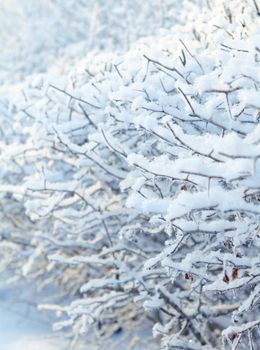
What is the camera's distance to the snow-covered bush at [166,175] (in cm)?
219

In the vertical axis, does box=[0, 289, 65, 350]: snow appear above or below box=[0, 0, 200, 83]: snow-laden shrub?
below

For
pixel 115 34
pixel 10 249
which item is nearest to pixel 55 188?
pixel 10 249

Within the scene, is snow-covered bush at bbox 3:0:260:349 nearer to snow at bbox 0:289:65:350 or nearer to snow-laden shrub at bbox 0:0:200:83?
snow at bbox 0:289:65:350

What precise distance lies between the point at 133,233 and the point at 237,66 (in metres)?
2.07

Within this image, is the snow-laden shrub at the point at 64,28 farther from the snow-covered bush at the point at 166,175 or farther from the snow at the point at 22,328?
the snow-covered bush at the point at 166,175

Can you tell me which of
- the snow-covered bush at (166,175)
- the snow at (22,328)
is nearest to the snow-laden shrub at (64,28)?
the snow at (22,328)

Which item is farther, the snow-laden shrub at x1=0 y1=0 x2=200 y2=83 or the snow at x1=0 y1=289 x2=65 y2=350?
the snow-laden shrub at x1=0 y1=0 x2=200 y2=83

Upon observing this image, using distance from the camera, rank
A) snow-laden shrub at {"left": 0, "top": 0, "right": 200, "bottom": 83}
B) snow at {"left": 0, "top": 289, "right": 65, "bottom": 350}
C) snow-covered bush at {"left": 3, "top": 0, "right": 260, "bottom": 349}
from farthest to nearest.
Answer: snow-laden shrub at {"left": 0, "top": 0, "right": 200, "bottom": 83}, snow at {"left": 0, "top": 289, "right": 65, "bottom": 350}, snow-covered bush at {"left": 3, "top": 0, "right": 260, "bottom": 349}

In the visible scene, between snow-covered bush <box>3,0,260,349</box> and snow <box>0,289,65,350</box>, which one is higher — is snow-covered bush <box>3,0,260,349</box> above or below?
above

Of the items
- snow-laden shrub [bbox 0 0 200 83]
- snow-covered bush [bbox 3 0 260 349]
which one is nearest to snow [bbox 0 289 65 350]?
snow-covered bush [bbox 3 0 260 349]

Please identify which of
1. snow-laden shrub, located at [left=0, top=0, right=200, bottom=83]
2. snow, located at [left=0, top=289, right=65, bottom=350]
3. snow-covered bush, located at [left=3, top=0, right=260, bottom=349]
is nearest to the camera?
snow-covered bush, located at [left=3, top=0, right=260, bottom=349]

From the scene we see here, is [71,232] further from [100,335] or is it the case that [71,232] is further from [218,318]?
[100,335]

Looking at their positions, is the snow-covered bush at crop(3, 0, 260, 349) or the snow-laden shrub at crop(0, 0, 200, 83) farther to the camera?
the snow-laden shrub at crop(0, 0, 200, 83)

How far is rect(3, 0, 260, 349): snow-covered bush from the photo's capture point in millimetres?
2189
